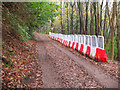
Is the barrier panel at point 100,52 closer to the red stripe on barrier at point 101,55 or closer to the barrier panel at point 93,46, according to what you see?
the red stripe on barrier at point 101,55

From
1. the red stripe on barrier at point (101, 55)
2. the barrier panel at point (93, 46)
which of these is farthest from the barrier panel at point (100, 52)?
the barrier panel at point (93, 46)

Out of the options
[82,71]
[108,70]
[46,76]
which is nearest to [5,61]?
[46,76]

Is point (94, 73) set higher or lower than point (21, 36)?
lower

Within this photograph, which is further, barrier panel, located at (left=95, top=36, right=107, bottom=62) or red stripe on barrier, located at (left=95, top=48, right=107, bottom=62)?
red stripe on barrier, located at (left=95, top=48, right=107, bottom=62)

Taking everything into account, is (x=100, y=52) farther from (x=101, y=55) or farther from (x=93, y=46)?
(x=93, y=46)

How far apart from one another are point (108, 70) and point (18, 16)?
330 inches

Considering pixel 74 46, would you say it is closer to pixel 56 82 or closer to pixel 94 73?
pixel 94 73

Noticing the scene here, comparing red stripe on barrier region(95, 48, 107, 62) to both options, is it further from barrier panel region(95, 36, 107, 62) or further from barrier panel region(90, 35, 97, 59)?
barrier panel region(90, 35, 97, 59)

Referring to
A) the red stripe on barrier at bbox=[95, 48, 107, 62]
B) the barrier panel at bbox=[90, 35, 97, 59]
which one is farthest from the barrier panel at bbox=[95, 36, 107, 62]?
the barrier panel at bbox=[90, 35, 97, 59]

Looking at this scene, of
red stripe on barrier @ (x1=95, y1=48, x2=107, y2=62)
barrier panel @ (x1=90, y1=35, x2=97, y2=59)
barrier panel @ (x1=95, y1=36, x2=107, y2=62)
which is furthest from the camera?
barrier panel @ (x1=90, y1=35, x2=97, y2=59)

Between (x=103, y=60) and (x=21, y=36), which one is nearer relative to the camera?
(x=103, y=60)

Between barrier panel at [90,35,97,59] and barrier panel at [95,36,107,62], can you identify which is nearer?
barrier panel at [95,36,107,62]

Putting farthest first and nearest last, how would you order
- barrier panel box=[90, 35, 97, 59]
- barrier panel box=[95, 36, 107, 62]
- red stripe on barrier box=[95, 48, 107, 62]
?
1. barrier panel box=[90, 35, 97, 59]
2. red stripe on barrier box=[95, 48, 107, 62]
3. barrier panel box=[95, 36, 107, 62]

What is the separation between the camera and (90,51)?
11.8 metres
